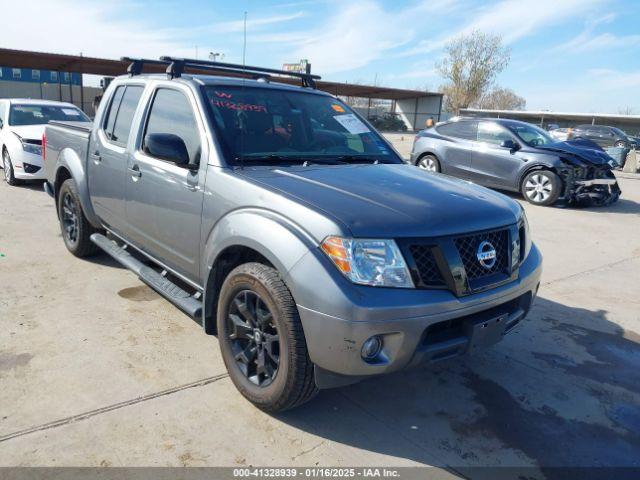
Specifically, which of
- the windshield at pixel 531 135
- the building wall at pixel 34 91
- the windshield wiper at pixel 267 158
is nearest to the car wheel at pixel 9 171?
the windshield wiper at pixel 267 158

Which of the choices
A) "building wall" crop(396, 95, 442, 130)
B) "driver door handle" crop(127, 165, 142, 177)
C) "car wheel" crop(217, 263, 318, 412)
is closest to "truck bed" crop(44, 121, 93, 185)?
"driver door handle" crop(127, 165, 142, 177)

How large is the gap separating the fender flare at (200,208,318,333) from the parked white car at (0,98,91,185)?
788cm

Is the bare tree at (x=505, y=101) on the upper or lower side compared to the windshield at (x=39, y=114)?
upper

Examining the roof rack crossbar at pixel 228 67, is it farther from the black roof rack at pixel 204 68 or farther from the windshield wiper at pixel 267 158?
the windshield wiper at pixel 267 158

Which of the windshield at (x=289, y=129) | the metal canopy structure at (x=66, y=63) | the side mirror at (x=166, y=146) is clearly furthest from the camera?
the metal canopy structure at (x=66, y=63)

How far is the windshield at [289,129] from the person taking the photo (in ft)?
11.4

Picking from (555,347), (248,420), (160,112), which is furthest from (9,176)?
(555,347)

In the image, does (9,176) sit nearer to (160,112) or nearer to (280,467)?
(160,112)

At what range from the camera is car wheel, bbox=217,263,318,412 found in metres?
2.63

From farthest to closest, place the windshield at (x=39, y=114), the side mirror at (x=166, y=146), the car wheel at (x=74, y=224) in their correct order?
1. the windshield at (x=39, y=114)
2. the car wheel at (x=74, y=224)
3. the side mirror at (x=166, y=146)

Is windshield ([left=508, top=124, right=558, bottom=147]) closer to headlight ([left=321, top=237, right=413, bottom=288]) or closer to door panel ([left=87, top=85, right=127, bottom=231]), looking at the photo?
door panel ([left=87, top=85, right=127, bottom=231])

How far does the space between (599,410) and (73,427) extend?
3.16 meters

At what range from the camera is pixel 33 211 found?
786 centimetres

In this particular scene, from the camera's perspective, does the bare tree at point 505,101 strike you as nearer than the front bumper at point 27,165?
No
